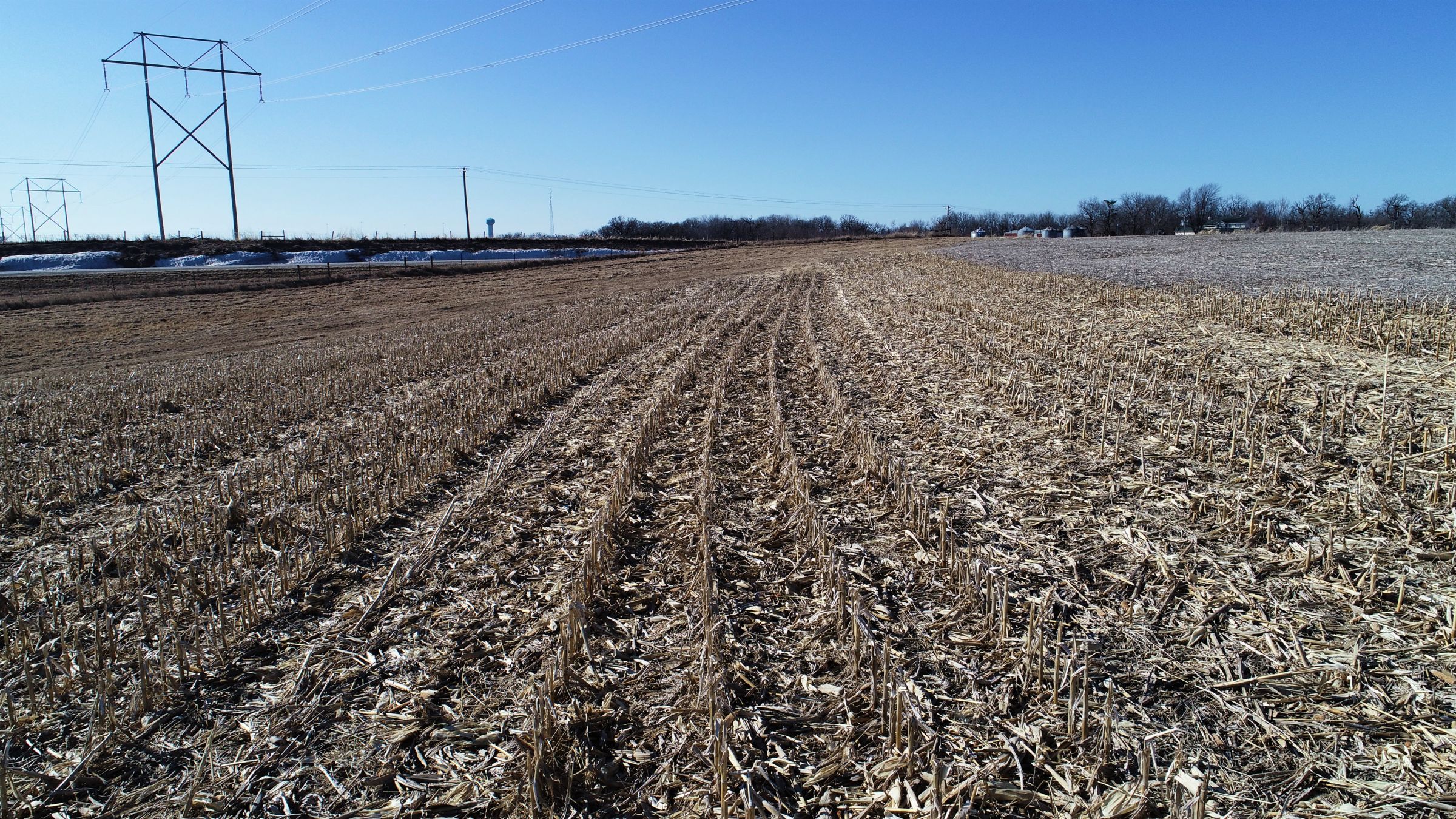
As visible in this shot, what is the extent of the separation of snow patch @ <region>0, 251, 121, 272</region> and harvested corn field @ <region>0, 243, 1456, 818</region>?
46236 millimetres

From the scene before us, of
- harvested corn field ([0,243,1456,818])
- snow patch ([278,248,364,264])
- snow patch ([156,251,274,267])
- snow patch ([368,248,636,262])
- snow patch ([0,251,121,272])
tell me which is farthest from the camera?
snow patch ([368,248,636,262])

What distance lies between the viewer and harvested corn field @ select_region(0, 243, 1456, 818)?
3.55 meters

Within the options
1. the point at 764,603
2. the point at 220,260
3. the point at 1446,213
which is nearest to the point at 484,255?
the point at 220,260

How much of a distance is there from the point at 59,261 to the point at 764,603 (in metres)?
59.8

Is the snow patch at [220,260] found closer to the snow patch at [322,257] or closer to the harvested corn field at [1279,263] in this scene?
the snow patch at [322,257]

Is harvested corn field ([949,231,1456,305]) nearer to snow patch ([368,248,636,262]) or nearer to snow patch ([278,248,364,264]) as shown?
snow patch ([368,248,636,262])

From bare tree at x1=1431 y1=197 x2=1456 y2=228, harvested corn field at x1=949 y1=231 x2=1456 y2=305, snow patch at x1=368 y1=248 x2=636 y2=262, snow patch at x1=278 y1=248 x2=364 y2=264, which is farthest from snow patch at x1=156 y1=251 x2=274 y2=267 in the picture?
bare tree at x1=1431 y1=197 x2=1456 y2=228

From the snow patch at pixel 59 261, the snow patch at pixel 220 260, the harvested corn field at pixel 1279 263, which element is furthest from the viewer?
the snow patch at pixel 220 260

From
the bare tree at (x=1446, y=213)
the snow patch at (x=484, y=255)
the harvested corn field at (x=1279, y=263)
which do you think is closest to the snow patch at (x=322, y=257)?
the snow patch at (x=484, y=255)

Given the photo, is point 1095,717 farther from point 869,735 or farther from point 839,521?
point 839,521

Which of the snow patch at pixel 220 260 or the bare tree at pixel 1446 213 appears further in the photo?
the bare tree at pixel 1446 213

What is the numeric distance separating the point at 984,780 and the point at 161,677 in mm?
4848

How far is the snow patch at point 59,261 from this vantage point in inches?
1747

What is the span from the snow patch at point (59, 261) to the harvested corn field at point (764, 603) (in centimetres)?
4624
